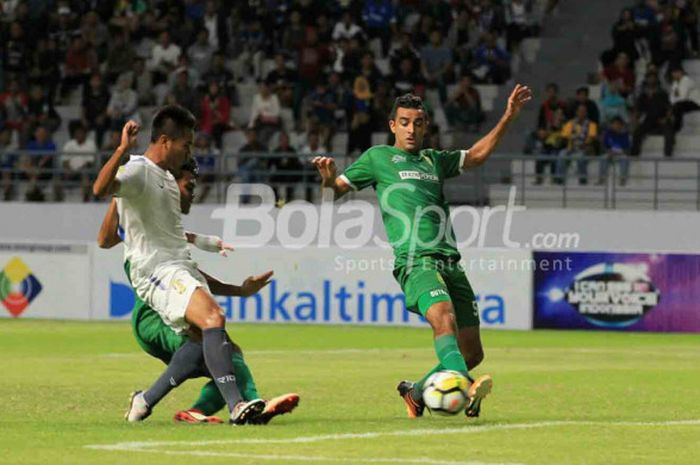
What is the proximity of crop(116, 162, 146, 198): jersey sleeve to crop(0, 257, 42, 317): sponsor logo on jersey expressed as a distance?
16.3 m

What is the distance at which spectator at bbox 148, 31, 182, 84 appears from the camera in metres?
35.1

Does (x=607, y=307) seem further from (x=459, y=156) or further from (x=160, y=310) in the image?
(x=160, y=310)

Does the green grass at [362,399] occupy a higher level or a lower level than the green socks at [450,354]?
lower

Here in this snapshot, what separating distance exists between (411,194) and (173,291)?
6.97 feet

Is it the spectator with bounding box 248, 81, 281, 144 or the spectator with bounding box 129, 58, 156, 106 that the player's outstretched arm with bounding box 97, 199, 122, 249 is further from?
the spectator with bounding box 129, 58, 156, 106

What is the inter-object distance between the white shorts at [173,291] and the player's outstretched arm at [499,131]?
2.48 m

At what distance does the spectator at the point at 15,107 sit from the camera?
34969 millimetres

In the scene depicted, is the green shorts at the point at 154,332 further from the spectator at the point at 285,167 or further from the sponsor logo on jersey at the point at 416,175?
the spectator at the point at 285,167

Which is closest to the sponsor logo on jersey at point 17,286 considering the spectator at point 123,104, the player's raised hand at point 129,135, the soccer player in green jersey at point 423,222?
the spectator at point 123,104

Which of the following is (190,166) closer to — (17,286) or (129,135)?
(129,135)

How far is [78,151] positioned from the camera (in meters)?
32.3

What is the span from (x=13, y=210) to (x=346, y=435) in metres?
22.7

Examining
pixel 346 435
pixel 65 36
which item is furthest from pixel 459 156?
pixel 65 36

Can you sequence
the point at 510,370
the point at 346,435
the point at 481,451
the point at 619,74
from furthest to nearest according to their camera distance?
the point at 619,74, the point at 510,370, the point at 346,435, the point at 481,451
